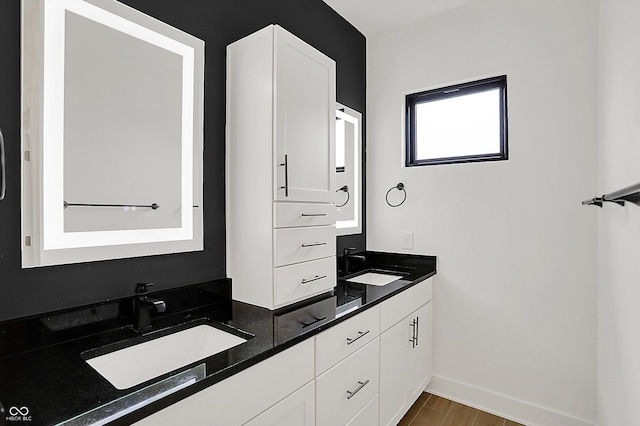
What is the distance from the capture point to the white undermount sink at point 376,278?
237 centimetres

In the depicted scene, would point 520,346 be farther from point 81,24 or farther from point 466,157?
point 81,24

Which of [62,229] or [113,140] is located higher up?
[113,140]

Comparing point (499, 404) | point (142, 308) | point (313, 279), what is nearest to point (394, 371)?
point (313, 279)

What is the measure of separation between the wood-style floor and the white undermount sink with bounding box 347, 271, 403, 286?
840 millimetres

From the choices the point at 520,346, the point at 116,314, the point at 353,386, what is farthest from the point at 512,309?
the point at 116,314

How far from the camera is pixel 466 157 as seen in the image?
2389 mm

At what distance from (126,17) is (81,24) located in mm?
165

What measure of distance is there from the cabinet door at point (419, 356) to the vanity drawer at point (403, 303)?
0.07m

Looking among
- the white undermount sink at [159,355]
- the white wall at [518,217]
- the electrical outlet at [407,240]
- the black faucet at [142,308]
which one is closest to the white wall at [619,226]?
the white wall at [518,217]

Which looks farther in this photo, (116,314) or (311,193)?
(311,193)

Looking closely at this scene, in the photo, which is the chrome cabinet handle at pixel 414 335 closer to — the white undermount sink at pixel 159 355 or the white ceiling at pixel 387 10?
the white undermount sink at pixel 159 355

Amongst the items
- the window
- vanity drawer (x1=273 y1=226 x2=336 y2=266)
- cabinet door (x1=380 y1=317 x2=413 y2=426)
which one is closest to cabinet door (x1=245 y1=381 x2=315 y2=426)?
vanity drawer (x1=273 y1=226 x2=336 y2=266)

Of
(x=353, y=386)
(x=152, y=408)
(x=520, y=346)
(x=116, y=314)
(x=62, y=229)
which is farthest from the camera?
(x=520, y=346)

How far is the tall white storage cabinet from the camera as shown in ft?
4.93
